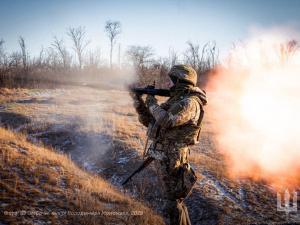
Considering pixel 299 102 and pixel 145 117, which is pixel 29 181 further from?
pixel 299 102

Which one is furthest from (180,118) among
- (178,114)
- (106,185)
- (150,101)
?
(106,185)

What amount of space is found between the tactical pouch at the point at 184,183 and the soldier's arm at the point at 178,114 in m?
0.69

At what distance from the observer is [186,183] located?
2.38 meters

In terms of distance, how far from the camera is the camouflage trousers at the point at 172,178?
2.40 m

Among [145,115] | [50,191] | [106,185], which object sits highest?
[145,115]

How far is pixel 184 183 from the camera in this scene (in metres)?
2.38

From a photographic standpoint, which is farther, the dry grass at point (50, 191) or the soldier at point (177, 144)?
the dry grass at point (50, 191)

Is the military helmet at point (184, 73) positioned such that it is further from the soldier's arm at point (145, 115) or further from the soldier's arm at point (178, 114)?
the soldier's arm at point (145, 115)

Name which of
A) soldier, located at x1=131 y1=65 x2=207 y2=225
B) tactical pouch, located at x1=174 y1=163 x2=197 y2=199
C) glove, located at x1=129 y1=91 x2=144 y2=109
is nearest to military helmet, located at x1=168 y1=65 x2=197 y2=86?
soldier, located at x1=131 y1=65 x2=207 y2=225

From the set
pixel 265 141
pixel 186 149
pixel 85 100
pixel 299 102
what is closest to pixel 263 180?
pixel 186 149

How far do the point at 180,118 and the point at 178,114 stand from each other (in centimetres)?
6

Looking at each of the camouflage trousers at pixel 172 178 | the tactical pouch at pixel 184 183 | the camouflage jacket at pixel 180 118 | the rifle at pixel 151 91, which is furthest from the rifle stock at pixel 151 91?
the tactical pouch at pixel 184 183

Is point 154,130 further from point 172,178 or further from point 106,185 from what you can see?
point 106,185

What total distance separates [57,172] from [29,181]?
683mm
